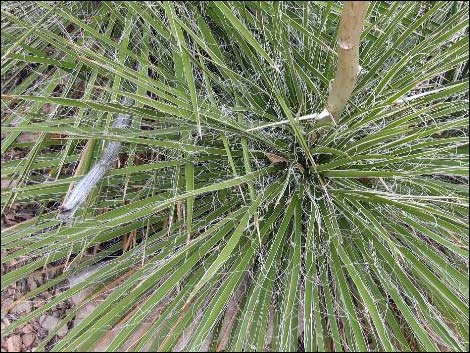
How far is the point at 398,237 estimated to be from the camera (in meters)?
1.00

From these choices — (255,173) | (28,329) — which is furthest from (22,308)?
(255,173)

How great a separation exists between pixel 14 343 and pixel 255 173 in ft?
2.69

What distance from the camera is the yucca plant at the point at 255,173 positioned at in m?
0.84

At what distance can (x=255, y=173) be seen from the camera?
91cm

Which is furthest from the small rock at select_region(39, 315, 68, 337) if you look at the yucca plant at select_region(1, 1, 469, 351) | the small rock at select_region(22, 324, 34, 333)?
the yucca plant at select_region(1, 1, 469, 351)

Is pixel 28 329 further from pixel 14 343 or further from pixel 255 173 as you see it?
pixel 255 173

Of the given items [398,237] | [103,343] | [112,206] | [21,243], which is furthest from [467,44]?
[103,343]

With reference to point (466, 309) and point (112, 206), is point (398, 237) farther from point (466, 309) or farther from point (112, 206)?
point (112, 206)

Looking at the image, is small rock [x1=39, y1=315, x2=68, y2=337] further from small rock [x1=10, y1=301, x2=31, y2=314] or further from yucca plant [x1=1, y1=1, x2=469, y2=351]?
yucca plant [x1=1, y1=1, x2=469, y2=351]

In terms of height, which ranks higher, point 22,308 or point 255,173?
A: point 255,173

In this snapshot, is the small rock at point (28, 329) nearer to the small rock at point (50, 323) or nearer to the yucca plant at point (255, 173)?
the small rock at point (50, 323)

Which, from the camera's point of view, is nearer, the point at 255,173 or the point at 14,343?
the point at 255,173

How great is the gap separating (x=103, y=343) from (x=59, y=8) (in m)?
0.74

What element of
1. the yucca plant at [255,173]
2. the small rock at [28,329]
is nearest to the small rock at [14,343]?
the small rock at [28,329]
